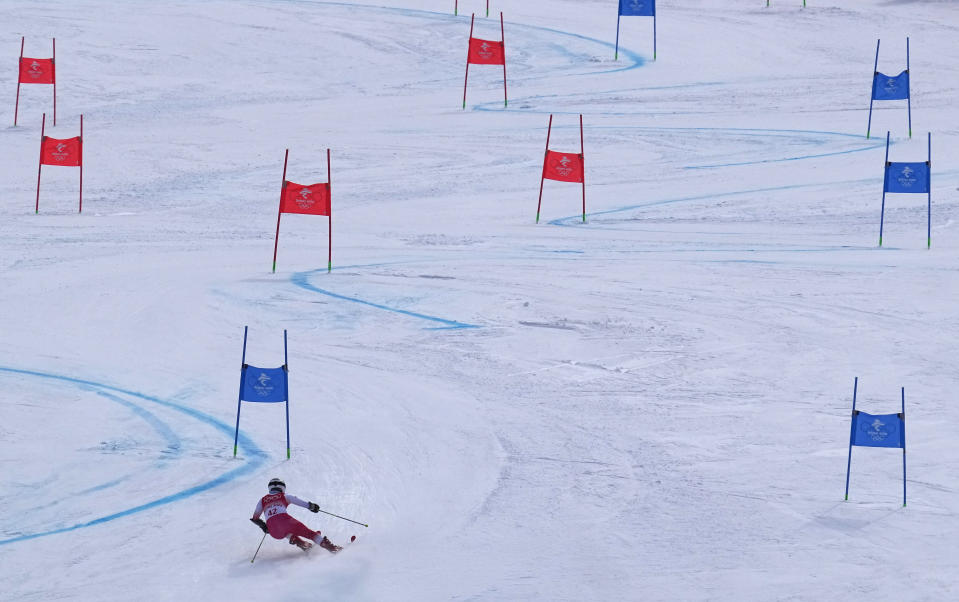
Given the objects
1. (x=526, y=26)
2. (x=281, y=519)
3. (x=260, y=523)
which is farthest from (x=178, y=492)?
(x=526, y=26)

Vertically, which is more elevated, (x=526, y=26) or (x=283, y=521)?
(x=526, y=26)

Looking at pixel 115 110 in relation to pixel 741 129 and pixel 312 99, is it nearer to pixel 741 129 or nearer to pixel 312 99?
pixel 312 99

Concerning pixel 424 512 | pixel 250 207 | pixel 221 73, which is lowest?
pixel 424 512

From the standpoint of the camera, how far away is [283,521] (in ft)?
32.9

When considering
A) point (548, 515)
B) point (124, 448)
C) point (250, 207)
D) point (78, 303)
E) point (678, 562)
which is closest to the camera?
point (678, 562)

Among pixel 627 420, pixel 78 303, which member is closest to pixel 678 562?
pixel 627 420

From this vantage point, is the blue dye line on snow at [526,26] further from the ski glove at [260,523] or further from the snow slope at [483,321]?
the ski glove at [260,523]

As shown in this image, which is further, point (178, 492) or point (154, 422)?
point (154, 422)

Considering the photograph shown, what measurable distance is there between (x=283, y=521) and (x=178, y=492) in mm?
1468

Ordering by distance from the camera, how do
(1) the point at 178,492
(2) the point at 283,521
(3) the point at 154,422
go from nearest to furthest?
(2) the point at 283,521 → (1) the point at 178,492 → (3) the point at 154,422

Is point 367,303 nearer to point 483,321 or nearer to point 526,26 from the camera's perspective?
point 483,321

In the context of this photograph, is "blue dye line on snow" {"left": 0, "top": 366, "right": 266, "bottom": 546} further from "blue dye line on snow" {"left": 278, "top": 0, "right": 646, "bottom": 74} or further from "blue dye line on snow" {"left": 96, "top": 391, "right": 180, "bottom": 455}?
"blue dye line on snow" {"left": 278, "top": 0, "right": 646, "bottom": 74}

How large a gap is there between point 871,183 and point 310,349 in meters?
10.6

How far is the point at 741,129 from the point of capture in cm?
2488
